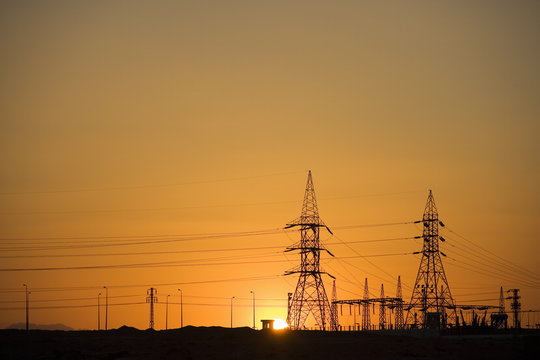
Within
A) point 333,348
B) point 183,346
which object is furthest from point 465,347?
point 183,346

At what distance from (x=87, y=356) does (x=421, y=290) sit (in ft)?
202

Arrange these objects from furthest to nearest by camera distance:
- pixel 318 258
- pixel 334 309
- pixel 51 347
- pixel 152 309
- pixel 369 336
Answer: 1. pixel 334 309
2. pixel 152 309
3. pixel 318 258
4. pixel 369 336
5. pixel 51 347

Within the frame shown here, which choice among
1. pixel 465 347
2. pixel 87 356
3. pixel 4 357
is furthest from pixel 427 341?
pixel 4 357

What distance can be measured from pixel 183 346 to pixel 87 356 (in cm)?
941

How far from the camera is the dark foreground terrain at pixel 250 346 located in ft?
Result: 278

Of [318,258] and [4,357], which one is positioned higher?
[318,258]

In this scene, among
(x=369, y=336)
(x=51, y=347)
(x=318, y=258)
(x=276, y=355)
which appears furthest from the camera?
(x=318, y=258)

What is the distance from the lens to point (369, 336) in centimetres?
9944

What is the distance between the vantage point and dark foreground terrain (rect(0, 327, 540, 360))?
8469 cm

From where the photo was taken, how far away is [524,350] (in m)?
85.7

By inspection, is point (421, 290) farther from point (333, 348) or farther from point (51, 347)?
point (51, 347)

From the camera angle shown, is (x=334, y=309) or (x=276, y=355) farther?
(x=334, y=309)

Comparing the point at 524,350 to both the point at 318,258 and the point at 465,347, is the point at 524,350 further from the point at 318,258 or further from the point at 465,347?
the point at 318,258

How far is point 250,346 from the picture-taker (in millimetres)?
88625
